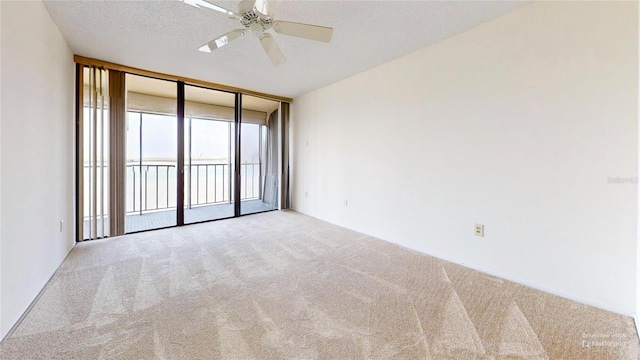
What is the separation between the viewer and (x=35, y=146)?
6.56 ft

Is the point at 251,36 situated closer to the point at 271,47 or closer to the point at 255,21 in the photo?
the point at 271,47

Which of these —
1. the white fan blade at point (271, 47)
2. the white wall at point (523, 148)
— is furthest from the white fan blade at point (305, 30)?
the white wall at point (523, 148)

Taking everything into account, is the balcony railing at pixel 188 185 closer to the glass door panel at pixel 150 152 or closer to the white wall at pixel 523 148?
the glass door panel at pixel 150 152

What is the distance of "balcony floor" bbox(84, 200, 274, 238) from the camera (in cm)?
400

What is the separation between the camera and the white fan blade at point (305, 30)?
1.83 meters

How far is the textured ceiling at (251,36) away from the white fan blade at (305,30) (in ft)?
0.98

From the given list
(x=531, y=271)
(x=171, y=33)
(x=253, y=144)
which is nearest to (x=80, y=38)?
(x=171, y=33)

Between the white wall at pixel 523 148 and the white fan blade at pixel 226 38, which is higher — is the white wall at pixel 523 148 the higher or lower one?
the lower one

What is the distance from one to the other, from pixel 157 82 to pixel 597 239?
5.32 meters

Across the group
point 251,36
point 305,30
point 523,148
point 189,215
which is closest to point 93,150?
point 189,215

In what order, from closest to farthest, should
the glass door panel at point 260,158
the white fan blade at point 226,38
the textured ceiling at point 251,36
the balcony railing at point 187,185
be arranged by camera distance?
the white fan blade at point 226,38 → the textured ceiling at point 251,36 → the balcony railing at point 187,185 → the glass door panel at point 260,158

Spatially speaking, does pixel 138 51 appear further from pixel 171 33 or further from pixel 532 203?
pixel 532 203

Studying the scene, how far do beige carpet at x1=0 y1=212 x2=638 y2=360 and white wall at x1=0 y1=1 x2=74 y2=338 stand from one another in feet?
0.69

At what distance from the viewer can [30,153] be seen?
1.91m
